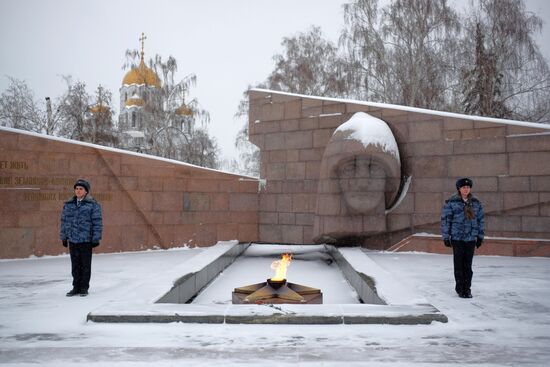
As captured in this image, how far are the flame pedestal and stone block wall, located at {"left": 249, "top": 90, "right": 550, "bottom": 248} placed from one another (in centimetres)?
404

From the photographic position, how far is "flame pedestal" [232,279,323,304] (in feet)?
16.7

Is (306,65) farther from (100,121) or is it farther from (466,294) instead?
(466,294)

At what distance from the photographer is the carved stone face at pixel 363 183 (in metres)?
8.81

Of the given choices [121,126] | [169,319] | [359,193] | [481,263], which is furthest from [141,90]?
[169,319]

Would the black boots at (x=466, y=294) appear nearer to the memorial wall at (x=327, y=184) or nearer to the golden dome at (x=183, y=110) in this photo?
the memorial wall at (x=327, y=184)

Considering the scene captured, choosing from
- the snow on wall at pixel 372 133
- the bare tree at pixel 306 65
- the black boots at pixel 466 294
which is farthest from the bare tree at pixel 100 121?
the black boots at pixel 466 294

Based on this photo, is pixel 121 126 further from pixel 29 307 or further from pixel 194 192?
pixel 29 307

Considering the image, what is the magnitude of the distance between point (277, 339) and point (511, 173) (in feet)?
21.6

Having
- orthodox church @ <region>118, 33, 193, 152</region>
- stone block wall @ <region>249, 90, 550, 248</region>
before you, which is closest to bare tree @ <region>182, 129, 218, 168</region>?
orthodox church @ <region>118, 33, 193, 152</region>

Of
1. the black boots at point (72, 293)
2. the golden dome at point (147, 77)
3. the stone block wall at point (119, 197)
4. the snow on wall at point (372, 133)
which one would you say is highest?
the golden dome at point (147, 77)

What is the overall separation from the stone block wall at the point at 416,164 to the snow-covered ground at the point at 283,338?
3.37m

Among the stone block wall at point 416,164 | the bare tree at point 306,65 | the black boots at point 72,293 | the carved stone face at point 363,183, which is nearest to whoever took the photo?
the black boots at point 72,293

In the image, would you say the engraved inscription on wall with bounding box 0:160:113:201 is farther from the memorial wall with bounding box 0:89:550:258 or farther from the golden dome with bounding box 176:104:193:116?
the golden dome with bounding box 176:104:193:116

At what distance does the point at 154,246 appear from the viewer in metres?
10.2
